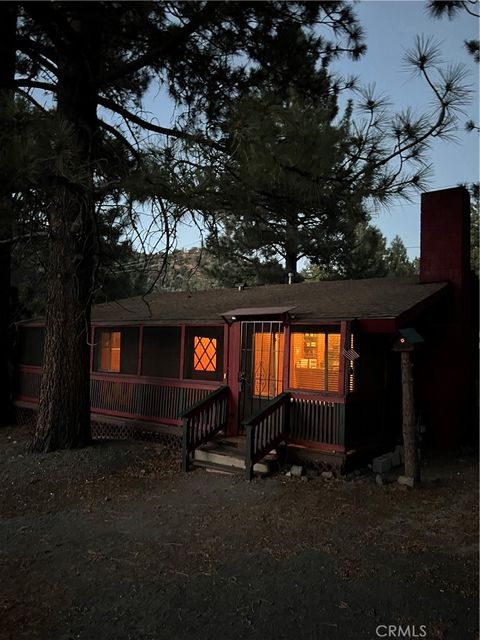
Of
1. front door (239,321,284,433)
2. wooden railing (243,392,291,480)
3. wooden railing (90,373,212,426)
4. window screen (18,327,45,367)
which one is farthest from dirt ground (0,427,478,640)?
window screen (18,327,45,367)

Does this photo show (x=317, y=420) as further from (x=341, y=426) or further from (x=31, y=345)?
(x=31, y=345)

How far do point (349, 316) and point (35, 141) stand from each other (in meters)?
5.38

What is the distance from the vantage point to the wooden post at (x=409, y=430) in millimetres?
7074

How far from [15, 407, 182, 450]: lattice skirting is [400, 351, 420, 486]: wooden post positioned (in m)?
4.76

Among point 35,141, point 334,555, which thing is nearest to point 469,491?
point 334,555

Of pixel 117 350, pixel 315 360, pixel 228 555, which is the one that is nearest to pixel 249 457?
pixel 315 360

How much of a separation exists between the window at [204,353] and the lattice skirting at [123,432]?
Result: 145 cm

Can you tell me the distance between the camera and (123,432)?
11086mm

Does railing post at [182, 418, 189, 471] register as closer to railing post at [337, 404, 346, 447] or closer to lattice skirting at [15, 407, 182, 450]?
lattice skirting at [15, 407, 182, 450]

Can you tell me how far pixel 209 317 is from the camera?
32.4 feet

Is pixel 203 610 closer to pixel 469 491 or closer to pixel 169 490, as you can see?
pixel 169 490

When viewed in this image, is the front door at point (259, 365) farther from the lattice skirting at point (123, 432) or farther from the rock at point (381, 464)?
the rock at point (381, 464)

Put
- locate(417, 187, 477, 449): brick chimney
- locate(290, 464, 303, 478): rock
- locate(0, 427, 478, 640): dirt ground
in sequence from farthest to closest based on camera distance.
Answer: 1. locate(417, 187, 477, 449): brick chimney
2. locate(290, 464, 303, 478): rock
3. locate(0, 427, 478, 640): dirt ground

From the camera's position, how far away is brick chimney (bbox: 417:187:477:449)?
9266 mm
